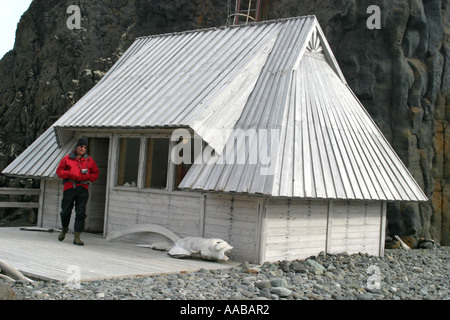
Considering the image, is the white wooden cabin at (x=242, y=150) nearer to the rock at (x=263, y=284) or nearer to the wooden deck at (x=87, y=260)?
the wooden deck at (x=87, y=260)

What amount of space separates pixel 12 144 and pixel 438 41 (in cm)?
2036

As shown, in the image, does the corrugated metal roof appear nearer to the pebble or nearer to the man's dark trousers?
the man's dark trousers

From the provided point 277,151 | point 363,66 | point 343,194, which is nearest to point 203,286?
point 277,151

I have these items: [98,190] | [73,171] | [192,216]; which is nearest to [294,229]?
[192,216]

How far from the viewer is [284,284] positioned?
29.6 ft

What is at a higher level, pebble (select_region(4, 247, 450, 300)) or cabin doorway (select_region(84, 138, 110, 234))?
cabin doorway (select_region(84, 138, 110, 234))

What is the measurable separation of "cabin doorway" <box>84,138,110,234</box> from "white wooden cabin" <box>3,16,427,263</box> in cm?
3

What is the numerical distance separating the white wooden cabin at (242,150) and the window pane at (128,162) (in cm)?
2

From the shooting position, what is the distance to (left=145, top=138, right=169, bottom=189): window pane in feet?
41.0

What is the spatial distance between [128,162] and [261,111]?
11.5 ft

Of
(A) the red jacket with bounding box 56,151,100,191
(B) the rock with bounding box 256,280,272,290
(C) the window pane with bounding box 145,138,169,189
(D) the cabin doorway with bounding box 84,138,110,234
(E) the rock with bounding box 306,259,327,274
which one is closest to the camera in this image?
(B) the rock with bounding box 256,280,272,290

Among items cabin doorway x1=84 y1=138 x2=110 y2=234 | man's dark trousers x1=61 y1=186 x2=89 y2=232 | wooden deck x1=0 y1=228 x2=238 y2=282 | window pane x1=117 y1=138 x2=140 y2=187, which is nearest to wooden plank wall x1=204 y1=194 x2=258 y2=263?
wooden deck x1=0 y1=228 x2=238 y2=282

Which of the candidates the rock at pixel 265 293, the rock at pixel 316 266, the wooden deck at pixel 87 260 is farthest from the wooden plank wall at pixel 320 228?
the rock at pixel 265 293

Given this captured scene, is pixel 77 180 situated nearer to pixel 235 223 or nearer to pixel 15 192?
pixel 235 223
